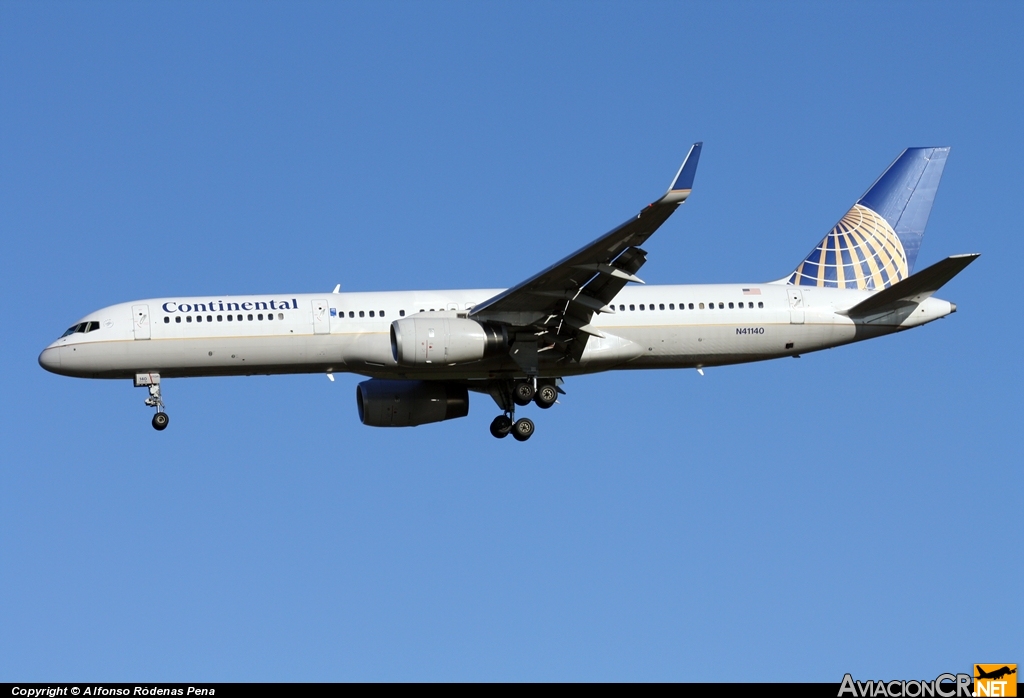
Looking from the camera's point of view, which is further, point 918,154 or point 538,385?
point 918,154

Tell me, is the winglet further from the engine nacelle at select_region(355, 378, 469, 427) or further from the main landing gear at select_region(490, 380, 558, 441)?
the engine nacelle at select_region(355, 378, 469, 427)

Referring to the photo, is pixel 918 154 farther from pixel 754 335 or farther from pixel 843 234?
pixel 754 335

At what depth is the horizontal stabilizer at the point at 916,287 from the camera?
36938 mm

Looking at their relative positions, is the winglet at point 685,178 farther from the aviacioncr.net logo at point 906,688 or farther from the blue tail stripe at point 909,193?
the blue tail stripe at point 909,193

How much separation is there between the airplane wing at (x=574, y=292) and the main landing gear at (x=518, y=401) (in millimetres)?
1582

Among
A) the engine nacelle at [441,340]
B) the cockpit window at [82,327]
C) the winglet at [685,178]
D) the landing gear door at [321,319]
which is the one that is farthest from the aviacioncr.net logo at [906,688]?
the cockpit window at [82,327]

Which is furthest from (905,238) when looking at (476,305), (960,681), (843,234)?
(960,681)

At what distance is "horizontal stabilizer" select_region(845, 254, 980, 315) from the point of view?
36.9 meters

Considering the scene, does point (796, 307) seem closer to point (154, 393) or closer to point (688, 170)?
point (688, 170)

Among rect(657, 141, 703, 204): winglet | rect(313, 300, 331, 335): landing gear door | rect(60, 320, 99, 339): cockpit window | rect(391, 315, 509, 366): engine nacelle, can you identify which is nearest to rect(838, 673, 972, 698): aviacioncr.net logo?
rect(657, 141, 703, 204): winglet

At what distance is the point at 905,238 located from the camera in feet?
142

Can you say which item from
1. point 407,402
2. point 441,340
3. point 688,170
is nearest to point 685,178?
point 688,170

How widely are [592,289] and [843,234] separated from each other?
974 centimetres

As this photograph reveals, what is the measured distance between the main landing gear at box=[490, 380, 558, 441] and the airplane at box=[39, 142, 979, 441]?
0.04 meters
